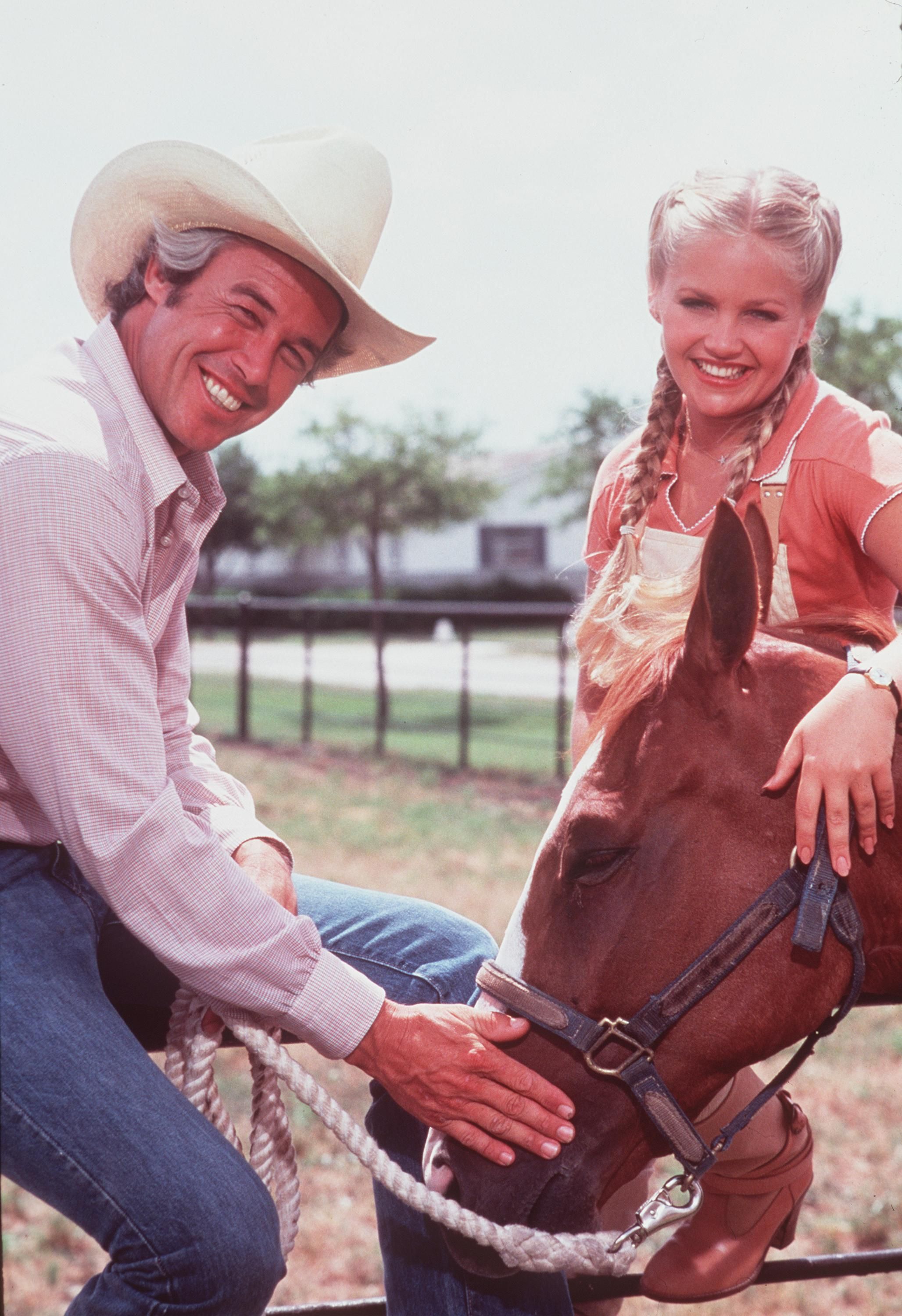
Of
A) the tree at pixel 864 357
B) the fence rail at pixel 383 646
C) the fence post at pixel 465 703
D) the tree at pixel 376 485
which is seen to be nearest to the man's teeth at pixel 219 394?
the fence rail at pixel 383 646

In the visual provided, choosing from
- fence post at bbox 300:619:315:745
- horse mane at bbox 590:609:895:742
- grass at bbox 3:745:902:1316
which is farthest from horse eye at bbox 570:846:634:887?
fence post at bbox 300:619:315:745

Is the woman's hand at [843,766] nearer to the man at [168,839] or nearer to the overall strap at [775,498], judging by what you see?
the overall strap at [775,498]

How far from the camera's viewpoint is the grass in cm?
333

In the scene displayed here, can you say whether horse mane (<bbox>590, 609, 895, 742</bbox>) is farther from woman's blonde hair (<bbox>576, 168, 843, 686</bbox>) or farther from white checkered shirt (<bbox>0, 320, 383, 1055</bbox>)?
white checkered shirt (<bbox>0, 320, 383, 1055</bbox>)

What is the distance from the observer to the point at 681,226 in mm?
2119

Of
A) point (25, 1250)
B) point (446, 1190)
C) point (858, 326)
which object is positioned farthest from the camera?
point (858, 326)

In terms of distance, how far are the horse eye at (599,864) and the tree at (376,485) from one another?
76.1 feet

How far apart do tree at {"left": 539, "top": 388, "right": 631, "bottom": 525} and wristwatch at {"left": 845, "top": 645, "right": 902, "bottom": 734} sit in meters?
23.8

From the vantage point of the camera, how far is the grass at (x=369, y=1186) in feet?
10.9

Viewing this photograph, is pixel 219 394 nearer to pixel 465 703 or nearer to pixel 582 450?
pixel 465 703

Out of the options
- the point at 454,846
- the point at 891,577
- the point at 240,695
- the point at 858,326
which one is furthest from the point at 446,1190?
the point at 858,326

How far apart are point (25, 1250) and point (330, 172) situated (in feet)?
10.9

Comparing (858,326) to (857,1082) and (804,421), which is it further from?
(804,421)

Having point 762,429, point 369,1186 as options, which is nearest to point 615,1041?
point 762,429
